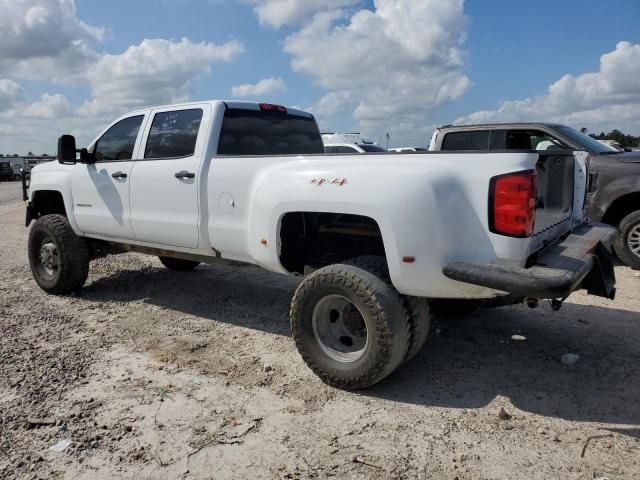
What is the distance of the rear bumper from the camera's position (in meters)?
2.62

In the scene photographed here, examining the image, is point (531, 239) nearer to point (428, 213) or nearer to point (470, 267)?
point (470, 267)

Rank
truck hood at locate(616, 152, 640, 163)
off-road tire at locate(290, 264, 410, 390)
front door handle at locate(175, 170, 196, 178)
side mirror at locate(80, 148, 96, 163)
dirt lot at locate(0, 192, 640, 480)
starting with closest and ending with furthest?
dirt lot at locate(0, 192, 640, 480) → off-road tire at locate(290, 264, 410, 390) → front door handle at locate(175, 170, 196, 178) → side mirror at locate(80, 148, 96, 163) → truck hood at locate(616, 152, 640, 163)

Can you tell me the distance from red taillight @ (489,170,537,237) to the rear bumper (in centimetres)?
22

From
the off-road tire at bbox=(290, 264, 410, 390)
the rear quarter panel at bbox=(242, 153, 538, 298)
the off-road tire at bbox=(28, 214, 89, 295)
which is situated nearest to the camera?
the rear quarter panel at bbox=(242, 153, 538, 298)

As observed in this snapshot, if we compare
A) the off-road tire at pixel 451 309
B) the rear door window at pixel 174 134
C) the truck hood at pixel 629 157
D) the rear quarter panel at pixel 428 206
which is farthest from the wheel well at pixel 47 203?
the truck hood at pixel 629 157

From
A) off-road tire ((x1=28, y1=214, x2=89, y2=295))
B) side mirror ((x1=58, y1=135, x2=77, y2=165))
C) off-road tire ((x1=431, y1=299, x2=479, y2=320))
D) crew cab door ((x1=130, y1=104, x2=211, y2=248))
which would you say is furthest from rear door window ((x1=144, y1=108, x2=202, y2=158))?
off-road tire ((x1=431, y1=299, x2=479, y2=320))

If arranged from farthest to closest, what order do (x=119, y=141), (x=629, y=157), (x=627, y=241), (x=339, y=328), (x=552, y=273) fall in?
(x=629, y=157) < (x=627, y=241) < (x=119, y=141) < (x=339, y=328) < (x=552, y=273)

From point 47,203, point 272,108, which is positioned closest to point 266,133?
point 272,108

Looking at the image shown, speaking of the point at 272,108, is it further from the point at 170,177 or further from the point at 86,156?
the point at 86,156

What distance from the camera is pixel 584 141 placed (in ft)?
23.0

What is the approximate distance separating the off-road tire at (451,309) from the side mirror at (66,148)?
3.84 meters

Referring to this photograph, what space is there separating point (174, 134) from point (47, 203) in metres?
2.51

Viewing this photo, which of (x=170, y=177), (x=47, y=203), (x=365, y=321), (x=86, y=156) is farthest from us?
(x=47, y=203)

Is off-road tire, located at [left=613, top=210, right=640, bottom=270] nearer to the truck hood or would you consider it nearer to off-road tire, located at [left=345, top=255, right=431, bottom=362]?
the truck hood
